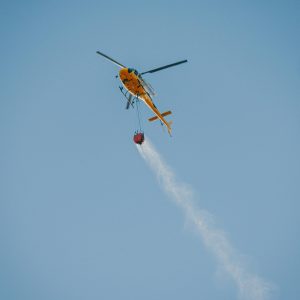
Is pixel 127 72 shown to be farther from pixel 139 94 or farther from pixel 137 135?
pixel 137 135

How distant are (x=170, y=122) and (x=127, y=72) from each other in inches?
332

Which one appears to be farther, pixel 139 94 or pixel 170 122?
pixel 170 122

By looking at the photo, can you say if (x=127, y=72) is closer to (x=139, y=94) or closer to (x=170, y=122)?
(x=139, y=94)

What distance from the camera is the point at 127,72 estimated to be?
35.0 meters

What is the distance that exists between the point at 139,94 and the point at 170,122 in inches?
229

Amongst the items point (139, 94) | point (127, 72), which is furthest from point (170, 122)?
point (127, 72)

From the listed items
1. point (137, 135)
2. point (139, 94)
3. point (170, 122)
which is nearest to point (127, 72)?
point (139, 94)

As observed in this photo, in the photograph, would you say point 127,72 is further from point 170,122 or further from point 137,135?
point 170,122

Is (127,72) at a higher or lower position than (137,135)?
higher

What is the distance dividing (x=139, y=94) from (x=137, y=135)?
377cm

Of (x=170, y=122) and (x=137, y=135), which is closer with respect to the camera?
(x=137, y=135)

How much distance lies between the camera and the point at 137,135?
3647 cm

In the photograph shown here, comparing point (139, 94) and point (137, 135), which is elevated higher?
point (139, 94)

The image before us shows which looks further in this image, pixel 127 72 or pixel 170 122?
pixel 170 122
